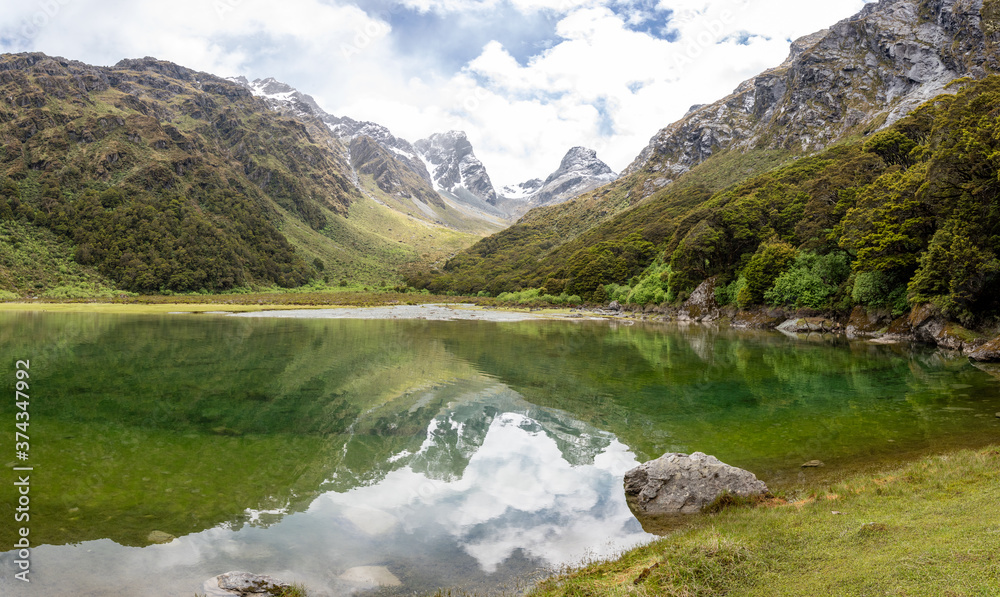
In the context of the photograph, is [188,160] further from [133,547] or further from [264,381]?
[133,547]

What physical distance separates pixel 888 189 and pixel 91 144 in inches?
7623

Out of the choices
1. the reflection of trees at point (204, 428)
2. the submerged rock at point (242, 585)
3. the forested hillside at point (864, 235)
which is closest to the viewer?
the submerged rock at point (242, 585)

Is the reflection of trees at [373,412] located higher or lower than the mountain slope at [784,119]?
lower

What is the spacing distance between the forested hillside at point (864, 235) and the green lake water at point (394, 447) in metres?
7.46

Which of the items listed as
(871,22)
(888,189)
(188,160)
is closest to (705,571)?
(888,189)

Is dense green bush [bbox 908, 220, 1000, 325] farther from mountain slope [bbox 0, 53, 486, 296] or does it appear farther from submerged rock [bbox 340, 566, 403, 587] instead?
mountain slope [bbox 0, 53, 486, 296]

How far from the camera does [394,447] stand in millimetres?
14250

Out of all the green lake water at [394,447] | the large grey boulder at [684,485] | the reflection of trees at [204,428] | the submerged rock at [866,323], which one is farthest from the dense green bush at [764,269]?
the large grey boulder at [684,485]

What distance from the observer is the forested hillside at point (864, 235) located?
31312mm

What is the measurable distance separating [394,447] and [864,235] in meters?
46.2

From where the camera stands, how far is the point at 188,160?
535ft

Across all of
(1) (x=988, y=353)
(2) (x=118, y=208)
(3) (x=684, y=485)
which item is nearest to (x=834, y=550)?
(3) (x=684, y=485)

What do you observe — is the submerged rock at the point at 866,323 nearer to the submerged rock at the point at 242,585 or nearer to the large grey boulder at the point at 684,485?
the large grey boulder at the point at 684,485

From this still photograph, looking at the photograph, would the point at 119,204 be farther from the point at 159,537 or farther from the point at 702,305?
the point at 159,537
